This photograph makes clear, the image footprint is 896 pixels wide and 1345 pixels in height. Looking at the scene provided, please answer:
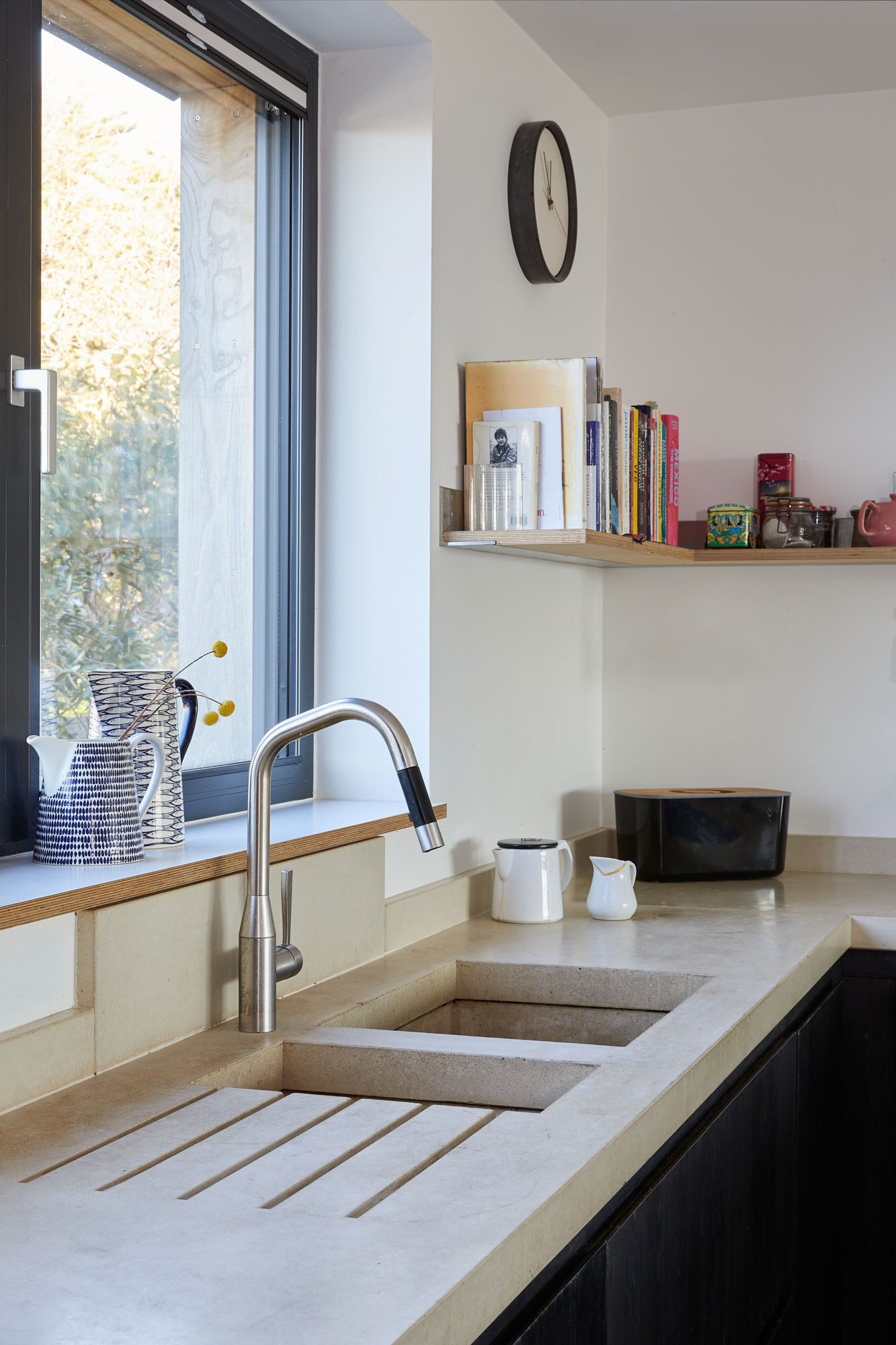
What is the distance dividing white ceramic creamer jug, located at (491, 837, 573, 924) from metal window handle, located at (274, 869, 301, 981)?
625 mm

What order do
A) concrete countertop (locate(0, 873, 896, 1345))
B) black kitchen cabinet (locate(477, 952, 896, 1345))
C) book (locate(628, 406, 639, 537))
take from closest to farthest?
concrete countertop (locate(0, 873, 896, 1345)) → black kitchen cabinet (locate(477, 952, 896, 1345)) → book (locate(628, 406, 639, 537))

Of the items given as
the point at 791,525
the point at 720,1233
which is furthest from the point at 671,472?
the point at 720,1233

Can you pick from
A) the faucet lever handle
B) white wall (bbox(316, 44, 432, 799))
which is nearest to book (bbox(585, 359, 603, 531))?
white wall (bbox(316, 44, 432, 799))

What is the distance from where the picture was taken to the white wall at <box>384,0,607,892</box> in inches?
89.0

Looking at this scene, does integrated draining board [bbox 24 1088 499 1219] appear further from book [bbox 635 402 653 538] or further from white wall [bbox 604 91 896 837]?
white wall [bbox 604 91 896 837]

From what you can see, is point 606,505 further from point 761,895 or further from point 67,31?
point 67,31

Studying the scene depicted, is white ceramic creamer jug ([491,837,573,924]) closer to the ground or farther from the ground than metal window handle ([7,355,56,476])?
closer to the ground

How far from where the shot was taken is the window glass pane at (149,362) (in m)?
1.76

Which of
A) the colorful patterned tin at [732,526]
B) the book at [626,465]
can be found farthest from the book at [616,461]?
the colorful patterned tin at [732,526]

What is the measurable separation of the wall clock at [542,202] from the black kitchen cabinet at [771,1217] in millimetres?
1382

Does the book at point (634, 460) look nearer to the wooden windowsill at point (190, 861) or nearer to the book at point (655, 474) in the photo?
the book at point (655, 474)

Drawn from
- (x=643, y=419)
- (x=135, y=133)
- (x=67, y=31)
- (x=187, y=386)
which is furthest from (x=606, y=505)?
(x=67, y=31)

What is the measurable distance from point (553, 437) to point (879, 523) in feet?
2.94

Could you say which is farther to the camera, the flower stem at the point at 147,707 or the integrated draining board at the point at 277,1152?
the flower stem at the point at 147,707
